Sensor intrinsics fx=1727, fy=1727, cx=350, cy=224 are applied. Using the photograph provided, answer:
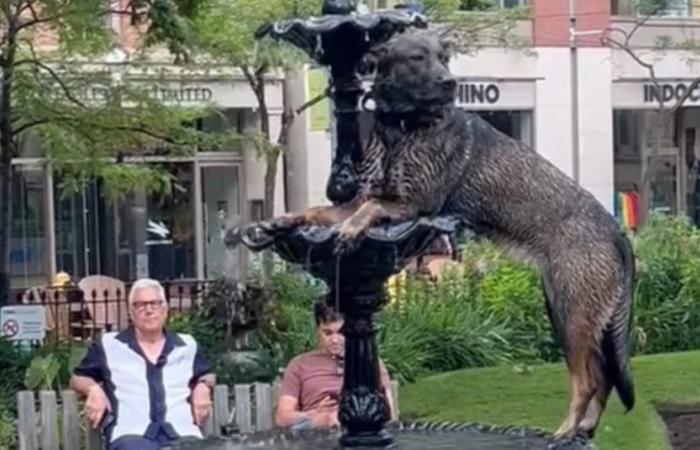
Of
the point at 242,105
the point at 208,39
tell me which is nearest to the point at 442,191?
the point at 208,39

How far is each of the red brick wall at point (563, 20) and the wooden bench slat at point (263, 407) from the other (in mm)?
22846

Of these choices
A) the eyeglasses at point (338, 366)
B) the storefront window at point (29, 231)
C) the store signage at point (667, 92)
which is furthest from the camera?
the store signage at point (667, 92)

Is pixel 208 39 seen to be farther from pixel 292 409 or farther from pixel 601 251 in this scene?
pixel 601 251

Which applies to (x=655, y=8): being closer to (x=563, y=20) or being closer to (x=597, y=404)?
(x=563, y=20)

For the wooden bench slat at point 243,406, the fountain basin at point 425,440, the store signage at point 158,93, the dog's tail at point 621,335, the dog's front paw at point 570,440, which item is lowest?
the wooden bench slat at point 243,406

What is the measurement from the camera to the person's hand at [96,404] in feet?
28.0

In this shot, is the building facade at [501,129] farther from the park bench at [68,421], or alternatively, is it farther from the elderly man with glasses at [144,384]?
the elderly man with glasses at [144,384]

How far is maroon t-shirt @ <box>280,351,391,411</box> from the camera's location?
863 centimetres

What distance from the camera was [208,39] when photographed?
17.6 m

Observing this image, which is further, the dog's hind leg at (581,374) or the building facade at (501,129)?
the building facade at (501,129)

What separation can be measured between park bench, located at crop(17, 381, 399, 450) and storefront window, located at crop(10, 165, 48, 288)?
697 inches

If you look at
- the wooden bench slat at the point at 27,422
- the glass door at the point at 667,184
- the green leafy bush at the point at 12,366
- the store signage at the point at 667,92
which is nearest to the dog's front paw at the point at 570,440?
the wooden bench slat at the point at 27,422

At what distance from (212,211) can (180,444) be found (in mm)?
22193

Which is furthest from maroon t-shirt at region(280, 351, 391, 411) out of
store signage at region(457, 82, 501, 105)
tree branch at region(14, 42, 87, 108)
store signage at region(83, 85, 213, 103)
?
store signage at region(457, 82, 501, 105)
